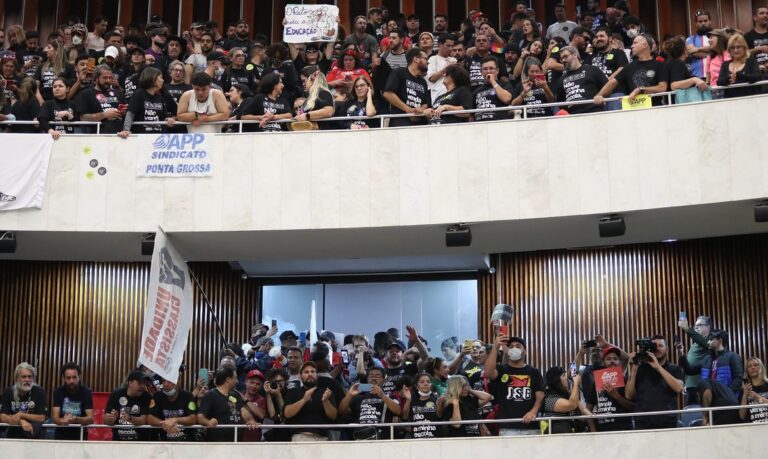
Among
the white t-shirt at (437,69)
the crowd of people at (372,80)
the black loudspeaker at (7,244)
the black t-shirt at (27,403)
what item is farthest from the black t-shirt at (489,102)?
the black t-shirt at (27,403)

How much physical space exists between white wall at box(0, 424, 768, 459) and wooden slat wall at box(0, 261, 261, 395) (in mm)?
4671

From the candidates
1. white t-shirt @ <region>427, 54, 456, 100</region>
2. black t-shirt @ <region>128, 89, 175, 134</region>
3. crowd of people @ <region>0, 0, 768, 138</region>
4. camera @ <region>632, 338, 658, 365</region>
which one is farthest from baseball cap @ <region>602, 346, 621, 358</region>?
black t-shirt @ <region>128, 89, 175, 134</region>

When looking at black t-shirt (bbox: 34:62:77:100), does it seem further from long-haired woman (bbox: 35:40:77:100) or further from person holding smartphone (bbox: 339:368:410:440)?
person holding smartphone (bbox: 339:368:410:440)

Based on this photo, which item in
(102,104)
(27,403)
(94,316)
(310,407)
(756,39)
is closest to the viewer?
(310,407)

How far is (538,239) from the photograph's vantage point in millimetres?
15359

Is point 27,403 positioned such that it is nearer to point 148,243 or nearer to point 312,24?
point 148,243

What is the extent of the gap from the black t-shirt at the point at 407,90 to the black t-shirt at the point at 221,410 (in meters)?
4.17

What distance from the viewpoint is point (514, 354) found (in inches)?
508

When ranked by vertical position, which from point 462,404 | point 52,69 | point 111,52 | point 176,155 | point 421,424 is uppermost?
point 111,52

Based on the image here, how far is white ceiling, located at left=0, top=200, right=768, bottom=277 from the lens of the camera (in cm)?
1441

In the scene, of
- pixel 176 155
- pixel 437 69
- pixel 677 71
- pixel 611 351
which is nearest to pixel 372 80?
pixel 437 69

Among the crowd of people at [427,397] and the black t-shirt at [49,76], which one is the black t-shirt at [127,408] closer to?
the crowd of people at [427,397]

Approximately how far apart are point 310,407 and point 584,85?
17.4ft

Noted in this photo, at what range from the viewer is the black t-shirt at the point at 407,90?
15055 mm
